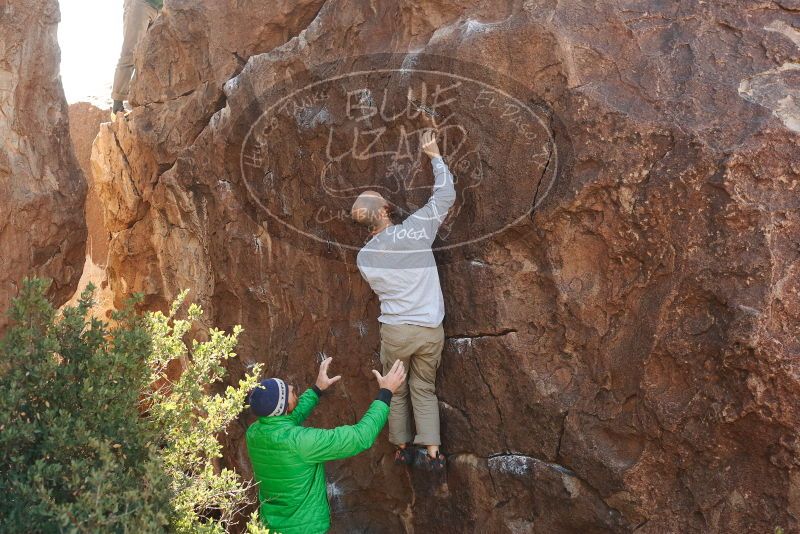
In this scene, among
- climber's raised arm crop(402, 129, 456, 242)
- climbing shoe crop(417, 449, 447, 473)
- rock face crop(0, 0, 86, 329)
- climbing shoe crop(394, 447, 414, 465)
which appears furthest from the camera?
rock face crop(0, 0, 86, 329)

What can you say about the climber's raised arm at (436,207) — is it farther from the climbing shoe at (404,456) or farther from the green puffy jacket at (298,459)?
the climbing shoe at (404,456)

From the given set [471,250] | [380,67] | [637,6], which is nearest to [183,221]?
[380,67]

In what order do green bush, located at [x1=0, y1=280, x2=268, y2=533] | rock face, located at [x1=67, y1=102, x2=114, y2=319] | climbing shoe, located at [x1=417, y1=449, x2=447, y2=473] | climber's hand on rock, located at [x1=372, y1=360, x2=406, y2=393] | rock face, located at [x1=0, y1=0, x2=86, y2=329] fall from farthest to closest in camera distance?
rock face, located at [x1=67, y1=102, x2=114, y2=319], rock face, located at [x1=0, y1=0, x2=86, y2=329], climbing shoe, located at [x1=417, y1=449, x2=447, y2=473], climber's hand on rock, located at [x1=372, y1=360, x2=406, y2=393], green bush, located at [x1=0, y1=280, x2=268, y2=533]

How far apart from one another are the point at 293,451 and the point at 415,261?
1.16m

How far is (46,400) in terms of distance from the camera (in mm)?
3115

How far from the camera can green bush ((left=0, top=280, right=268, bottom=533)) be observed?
271 centimetres

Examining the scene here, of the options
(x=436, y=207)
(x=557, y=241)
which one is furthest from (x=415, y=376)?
(x=557, y=241)

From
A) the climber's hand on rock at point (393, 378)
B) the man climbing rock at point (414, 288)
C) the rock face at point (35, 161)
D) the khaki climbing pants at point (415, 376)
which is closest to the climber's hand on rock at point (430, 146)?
the man climbing rock at point (414, 288)

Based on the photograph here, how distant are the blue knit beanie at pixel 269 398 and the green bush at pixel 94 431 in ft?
0.72

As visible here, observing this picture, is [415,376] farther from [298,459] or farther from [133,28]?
[133,28]

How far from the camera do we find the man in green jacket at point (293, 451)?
3354mm

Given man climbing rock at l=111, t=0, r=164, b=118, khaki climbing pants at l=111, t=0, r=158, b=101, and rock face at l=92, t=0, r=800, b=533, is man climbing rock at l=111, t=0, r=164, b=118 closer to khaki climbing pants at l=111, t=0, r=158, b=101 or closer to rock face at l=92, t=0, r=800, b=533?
khaki climbing pants at l=111, t=0, r=158, b=101

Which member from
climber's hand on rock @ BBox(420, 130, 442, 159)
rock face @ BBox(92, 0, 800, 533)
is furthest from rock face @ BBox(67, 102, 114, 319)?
climber's hand on rock @ BBox(420, 130, 442, 159)

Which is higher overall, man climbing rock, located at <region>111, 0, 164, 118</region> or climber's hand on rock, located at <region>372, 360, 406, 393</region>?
man climbing rock, located at <region>111, 0, 164, 118</region>
